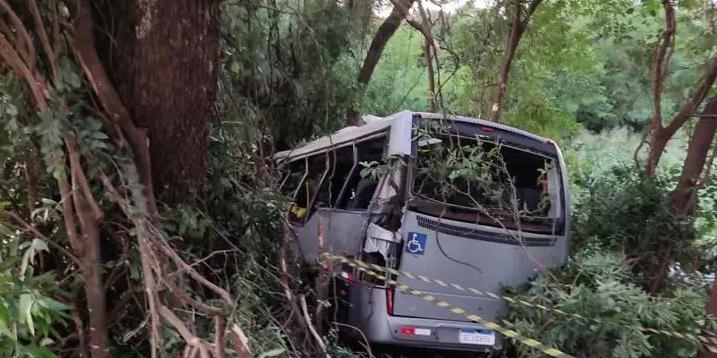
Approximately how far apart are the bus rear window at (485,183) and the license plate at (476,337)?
87 centimetres

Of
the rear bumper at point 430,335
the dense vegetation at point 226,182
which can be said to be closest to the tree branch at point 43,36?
the dense vegetation at point 226,182

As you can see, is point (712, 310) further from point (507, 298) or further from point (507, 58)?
point (507, 58)

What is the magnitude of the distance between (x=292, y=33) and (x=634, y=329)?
3.23 meters

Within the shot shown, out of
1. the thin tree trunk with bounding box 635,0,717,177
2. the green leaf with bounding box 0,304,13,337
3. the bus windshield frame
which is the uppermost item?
the thin tree trunk with bounding box 635,0,717,177

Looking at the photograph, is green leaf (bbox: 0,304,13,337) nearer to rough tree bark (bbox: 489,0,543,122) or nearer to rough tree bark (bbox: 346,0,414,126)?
rough tree bark (bbox: 346,0,414,126)

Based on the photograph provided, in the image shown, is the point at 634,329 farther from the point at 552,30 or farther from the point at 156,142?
the point at 552,30

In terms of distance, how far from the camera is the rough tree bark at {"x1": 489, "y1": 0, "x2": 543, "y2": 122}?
27.4 ft

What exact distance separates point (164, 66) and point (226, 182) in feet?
3.54

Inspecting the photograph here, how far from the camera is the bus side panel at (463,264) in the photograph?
196 inches

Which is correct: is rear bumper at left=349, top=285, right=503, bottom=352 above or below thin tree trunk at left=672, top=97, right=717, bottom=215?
below

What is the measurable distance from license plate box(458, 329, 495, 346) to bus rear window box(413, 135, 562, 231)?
2.85 ft

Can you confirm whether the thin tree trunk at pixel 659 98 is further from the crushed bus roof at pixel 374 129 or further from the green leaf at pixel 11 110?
the green leaf at pixel 11 110

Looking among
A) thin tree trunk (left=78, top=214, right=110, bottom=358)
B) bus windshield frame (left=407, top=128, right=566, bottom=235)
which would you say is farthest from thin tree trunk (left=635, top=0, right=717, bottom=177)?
thin tree trunk (left=78, top=214, right=110, bottom=358)

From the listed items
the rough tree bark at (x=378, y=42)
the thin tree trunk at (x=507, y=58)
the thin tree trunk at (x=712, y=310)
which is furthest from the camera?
the rough tree bark at (x=378, y=42)
